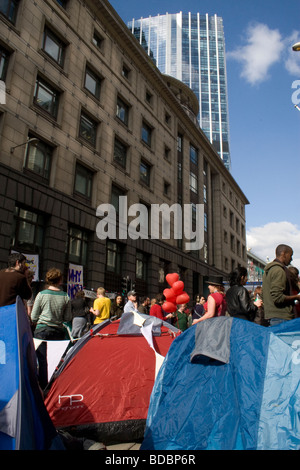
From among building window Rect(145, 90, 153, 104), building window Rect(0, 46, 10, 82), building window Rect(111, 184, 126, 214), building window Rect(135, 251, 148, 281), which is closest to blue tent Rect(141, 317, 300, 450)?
building window Rect(0, 46, 10, 82)

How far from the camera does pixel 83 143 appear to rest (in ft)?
56.2

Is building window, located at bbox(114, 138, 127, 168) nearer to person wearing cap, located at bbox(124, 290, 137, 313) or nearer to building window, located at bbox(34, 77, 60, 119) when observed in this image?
building window, located at bbox(34, 77, 60, 119)

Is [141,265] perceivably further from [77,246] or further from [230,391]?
[230,391]

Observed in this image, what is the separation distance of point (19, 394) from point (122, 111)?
2155cm

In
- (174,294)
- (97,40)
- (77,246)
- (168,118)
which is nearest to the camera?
(174,294)

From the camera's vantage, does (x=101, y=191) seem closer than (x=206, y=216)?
Yes

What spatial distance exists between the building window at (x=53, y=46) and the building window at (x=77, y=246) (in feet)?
29.0

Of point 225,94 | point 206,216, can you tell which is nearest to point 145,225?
point 206,216

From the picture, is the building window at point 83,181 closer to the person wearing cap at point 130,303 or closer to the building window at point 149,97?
the person wearing cap at point 130,303

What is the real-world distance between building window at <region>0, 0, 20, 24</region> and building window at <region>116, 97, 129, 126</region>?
7.74m

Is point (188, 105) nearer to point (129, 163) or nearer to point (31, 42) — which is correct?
point (129, 163)

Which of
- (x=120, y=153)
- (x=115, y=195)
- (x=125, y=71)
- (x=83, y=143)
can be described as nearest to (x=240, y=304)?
(x=83, y=143)
